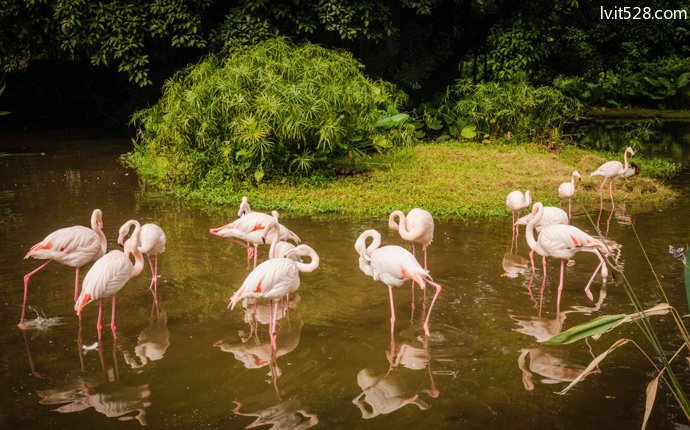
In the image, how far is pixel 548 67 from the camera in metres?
24.0

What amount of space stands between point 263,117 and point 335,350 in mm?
5790

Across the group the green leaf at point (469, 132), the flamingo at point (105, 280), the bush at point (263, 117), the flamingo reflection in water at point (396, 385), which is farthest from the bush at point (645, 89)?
the flamingo at point (105, 280)

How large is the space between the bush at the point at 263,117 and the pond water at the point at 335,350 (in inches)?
107

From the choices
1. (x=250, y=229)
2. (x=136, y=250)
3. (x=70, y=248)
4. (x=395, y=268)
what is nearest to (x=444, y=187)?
(x=250, y=229)

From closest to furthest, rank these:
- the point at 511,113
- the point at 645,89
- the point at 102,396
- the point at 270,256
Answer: the point at 102,396
the point at 270,256
the point at 511,113
the point at 645,89

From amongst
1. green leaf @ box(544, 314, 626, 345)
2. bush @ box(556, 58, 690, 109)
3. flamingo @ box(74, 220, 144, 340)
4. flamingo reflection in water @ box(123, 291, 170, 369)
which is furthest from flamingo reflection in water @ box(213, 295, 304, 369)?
bush @ box(556, 58, 690, 109)

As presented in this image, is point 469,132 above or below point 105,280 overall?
above

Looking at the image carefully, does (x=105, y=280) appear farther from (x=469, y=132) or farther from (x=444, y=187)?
(x=469, y=132)

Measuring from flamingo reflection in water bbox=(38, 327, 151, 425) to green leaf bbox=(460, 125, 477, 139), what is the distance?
11539mm

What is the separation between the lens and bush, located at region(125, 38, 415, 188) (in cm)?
1045

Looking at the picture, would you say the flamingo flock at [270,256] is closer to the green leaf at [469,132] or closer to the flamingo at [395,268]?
the flamingo at [395,268]

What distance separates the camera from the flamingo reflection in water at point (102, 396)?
430 cm

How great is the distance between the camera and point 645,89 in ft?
88.3

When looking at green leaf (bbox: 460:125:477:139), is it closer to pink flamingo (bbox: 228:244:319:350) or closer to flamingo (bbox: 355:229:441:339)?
flamingo (bbox: 355:229:441:339)
